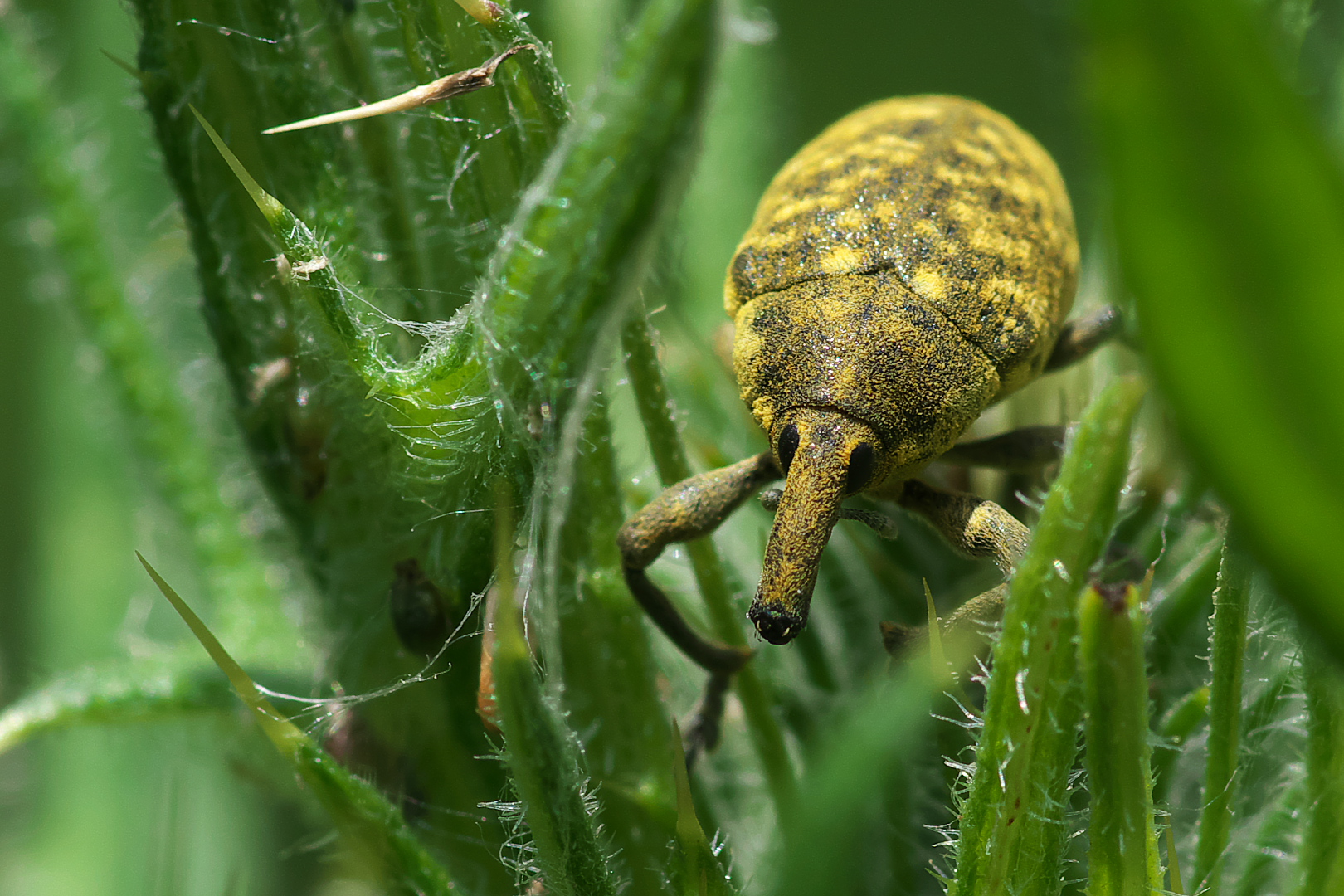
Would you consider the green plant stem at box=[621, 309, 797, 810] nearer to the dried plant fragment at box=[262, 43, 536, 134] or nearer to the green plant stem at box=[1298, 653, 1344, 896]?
the dried plant fragment at box=[262, 43, 536, 134]

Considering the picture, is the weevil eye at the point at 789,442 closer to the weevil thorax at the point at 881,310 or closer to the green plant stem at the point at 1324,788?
the weevil thorax at the point at 881,310

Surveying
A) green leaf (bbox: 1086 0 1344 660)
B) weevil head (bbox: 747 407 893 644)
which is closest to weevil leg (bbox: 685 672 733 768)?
weevil head (bbox: 747 407 893 644)

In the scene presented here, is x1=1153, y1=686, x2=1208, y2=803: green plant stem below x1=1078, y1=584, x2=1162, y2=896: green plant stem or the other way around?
below

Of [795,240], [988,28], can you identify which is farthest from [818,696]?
[988,28]

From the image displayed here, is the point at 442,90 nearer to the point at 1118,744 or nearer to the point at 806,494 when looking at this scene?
the point at 806,494

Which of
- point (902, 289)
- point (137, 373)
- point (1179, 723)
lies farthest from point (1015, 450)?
point (137, 373)

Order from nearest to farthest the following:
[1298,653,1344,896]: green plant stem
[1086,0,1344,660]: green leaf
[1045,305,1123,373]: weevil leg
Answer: [1086,0,1344,660]: green leaf
[1298,653,1344,896]: green plant stem
[1045,305,1123,373]: weevil leg
